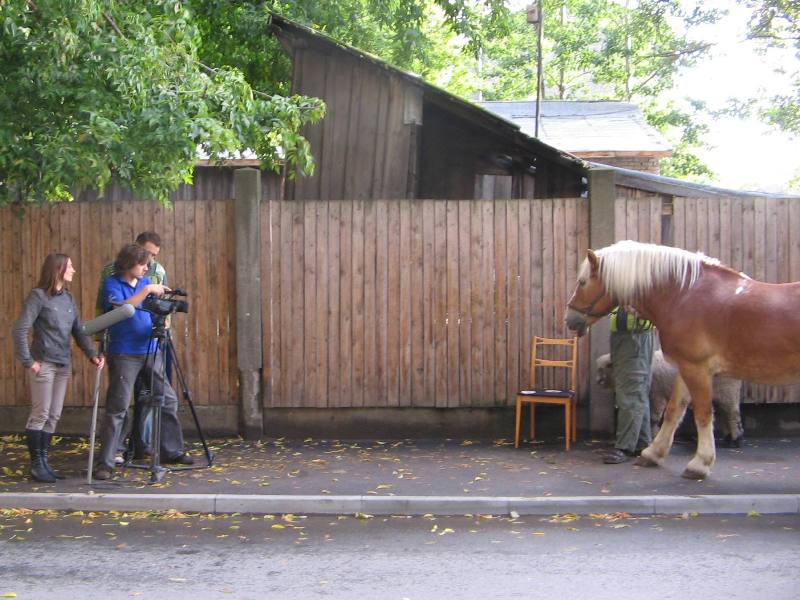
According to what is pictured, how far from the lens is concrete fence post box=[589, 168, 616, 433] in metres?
9.44

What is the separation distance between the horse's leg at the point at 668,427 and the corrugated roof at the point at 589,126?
6202mm

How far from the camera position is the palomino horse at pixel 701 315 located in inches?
297

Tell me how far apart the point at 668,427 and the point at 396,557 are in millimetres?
3356

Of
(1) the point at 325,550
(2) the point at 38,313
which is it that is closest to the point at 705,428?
(1) the point at 325,550

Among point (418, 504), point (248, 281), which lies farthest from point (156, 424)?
point (418, 504)

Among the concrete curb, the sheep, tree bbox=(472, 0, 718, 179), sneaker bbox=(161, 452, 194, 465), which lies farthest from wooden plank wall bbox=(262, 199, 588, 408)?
tree bbox=(472, 0, 718, 179)

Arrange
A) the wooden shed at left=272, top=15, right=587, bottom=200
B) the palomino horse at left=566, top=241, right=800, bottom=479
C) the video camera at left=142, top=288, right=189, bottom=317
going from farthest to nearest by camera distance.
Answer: the wooden shed at left=272, top=15, right=587, bottom=200 < the video camera at left=142, top=288, right=189, bottom=317 < the palomino horse at left=566, top=241, right=800, bottom=479

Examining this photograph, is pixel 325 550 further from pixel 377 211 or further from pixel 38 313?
pixel 377 211

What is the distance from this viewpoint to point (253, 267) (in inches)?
379

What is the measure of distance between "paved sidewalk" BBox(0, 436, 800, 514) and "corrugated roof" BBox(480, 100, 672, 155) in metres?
5.99

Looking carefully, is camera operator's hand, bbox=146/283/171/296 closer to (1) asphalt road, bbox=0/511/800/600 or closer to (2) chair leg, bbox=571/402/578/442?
(1) asphalt road, bbox=0/511/800/600

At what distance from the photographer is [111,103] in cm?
843

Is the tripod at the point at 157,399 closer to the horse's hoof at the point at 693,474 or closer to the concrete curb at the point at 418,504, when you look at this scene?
the concrete curb at the point at 418,504

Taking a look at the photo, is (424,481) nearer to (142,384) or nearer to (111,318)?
(142,384)
